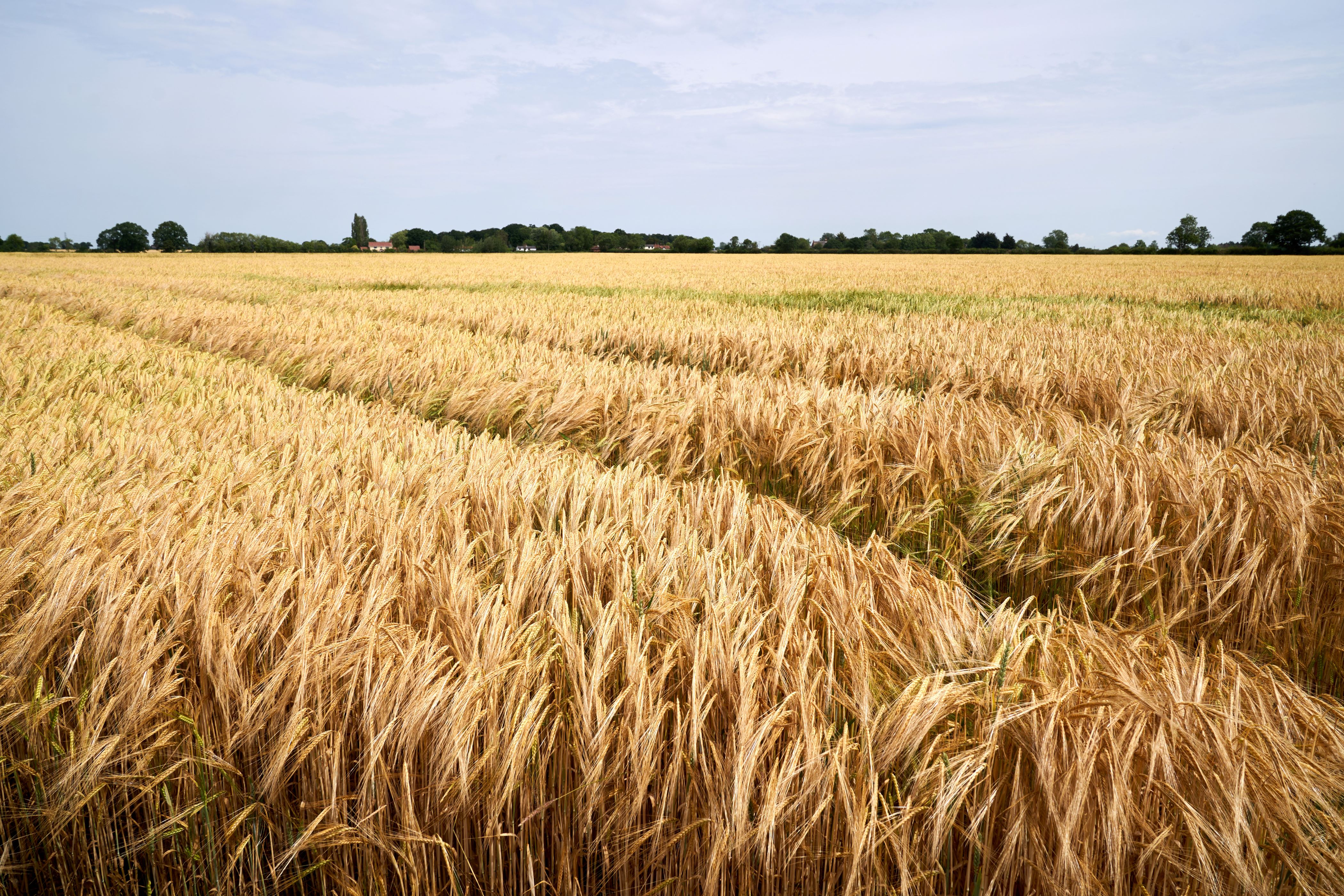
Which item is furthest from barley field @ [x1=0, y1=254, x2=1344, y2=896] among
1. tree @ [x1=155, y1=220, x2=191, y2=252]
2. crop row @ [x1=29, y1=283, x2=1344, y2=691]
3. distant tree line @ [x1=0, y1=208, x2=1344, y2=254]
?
tree @ [x1=155, y1=220, x2=191, y2=252]

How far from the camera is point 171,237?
3132 inches

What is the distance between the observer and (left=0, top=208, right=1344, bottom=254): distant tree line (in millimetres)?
71000

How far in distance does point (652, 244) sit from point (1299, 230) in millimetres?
73457

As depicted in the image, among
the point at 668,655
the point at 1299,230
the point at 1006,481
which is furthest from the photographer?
the point at 1299,230

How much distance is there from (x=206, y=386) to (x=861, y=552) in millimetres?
3894

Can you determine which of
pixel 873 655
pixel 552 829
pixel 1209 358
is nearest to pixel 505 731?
pixel 552 829

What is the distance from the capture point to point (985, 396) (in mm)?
4777

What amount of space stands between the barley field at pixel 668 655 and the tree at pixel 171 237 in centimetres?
9492

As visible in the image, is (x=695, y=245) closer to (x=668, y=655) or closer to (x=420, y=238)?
(x=420, y=238)

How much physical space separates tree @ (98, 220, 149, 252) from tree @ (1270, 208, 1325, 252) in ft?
417

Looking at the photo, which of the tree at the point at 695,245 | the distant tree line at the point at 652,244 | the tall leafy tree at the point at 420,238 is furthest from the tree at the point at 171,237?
the tree at the point at 695,245

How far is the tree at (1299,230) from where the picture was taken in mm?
75000

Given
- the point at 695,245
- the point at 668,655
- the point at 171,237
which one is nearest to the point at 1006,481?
the point at 668,655

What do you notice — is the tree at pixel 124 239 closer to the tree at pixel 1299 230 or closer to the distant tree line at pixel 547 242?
the distant tree line at pixel 547 242
